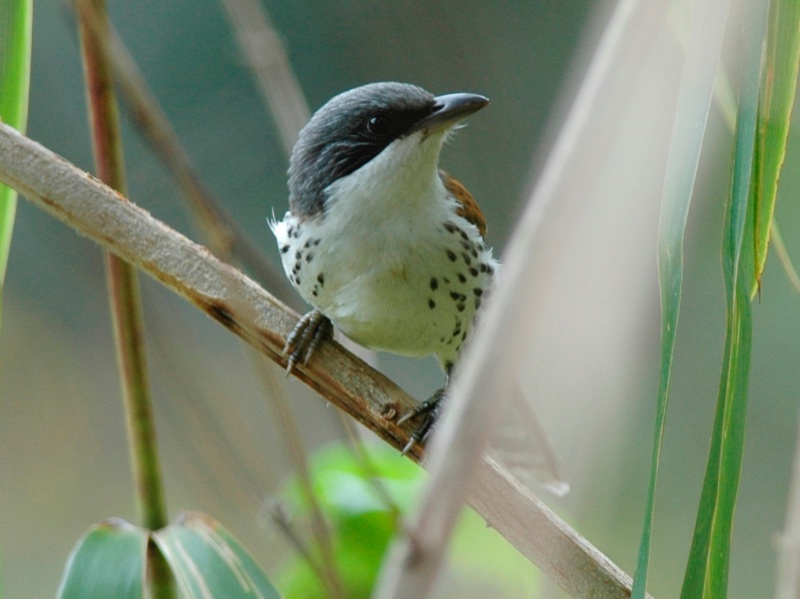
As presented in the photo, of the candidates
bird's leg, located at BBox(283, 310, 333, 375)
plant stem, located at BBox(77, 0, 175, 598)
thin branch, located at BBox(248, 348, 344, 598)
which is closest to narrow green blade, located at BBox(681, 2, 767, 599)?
thin branch, located at BBox(248, 348, 344, 598)

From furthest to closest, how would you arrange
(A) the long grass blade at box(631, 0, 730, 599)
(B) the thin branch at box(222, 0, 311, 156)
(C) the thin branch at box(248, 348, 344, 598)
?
(B) the thin branch at box(222, 0, 311, 156), (C) the thin branch at box(248, 348, 344, 598), (A) the long grass blade at box(631, 0, 730, 599)

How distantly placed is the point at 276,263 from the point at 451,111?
Result: 3143 millimetres

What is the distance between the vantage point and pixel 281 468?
5.08 metres

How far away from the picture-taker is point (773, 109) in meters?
1.17

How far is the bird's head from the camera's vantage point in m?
2.27

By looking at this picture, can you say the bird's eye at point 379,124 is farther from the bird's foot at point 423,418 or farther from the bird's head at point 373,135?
the bird's foot at point 423,418

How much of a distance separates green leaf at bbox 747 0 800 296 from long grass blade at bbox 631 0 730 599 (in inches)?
3.3

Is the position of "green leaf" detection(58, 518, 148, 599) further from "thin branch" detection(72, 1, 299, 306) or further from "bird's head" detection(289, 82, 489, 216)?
"bird's head" detection(289, 82, 489, 216)

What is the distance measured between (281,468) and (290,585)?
117 inches

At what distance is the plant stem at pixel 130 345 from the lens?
67.1 inches

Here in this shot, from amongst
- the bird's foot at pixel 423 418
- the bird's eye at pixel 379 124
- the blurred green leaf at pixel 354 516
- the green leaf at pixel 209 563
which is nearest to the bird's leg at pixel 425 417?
the bird's foot at pixel 423 418

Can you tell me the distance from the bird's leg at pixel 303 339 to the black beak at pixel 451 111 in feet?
1.87

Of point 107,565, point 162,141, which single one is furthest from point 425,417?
point 162,141

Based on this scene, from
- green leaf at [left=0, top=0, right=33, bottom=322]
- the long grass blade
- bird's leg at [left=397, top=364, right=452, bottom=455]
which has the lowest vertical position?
bird's leg at [left=397, top=364, right=452, bottom=455]
